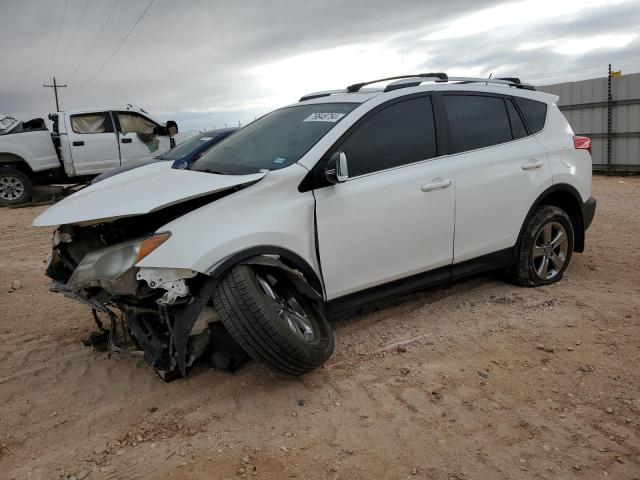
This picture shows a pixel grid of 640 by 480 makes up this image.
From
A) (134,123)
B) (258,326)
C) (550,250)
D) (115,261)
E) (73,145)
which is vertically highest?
(134,123)

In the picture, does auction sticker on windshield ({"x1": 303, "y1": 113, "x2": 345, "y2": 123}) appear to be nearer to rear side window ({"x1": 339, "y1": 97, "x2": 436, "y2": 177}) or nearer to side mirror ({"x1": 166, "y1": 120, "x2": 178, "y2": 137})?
rear side window ({"x1": 339, "y1": 97, "x2": 436, "y2": 177})

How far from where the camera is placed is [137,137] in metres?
12.1

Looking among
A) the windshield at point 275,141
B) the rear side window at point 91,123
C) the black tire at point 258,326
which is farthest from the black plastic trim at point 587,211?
the rear side window at point 91,123

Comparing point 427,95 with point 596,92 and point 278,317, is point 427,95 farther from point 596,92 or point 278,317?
point 596,92

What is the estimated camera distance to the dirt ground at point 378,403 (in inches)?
103

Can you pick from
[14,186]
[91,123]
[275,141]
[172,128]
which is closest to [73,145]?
[91,123]

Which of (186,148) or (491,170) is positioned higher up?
(186,148)

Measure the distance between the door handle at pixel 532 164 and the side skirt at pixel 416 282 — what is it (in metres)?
0.69

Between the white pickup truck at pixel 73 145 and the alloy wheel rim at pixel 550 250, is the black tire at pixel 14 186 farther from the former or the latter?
the alloy wheel rim at pixel 550 250

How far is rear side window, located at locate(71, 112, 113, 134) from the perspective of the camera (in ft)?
38.3

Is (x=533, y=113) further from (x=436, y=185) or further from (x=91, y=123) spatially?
(x=91, y=123)

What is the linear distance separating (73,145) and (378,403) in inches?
412

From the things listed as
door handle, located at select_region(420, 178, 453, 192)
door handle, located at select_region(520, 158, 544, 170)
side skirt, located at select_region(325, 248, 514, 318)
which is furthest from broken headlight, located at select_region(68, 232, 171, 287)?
door handle, located at select_region(520, 158, 544, 170)

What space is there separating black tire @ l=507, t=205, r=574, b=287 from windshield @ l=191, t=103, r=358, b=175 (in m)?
1.95
